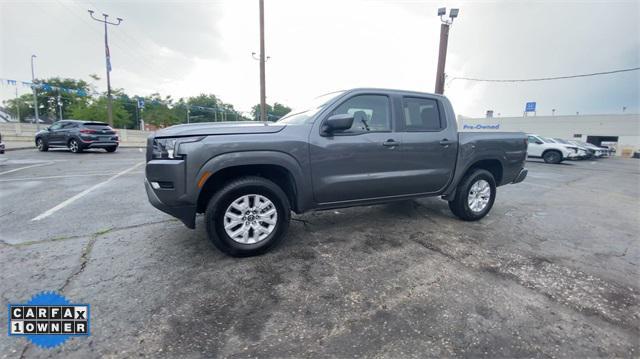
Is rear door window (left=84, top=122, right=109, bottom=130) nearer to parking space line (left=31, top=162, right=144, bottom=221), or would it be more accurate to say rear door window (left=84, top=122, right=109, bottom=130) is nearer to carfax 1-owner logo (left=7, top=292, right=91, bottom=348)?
parking space line (left=31, top=162, right=144, bottom=221)

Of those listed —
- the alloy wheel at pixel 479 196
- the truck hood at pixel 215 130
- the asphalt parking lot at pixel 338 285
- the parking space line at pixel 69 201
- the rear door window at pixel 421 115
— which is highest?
the rear door window at pixel 421 115

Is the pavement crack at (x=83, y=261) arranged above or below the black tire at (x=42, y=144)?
below

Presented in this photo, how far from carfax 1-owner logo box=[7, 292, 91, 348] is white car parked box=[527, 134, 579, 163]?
1850 cm

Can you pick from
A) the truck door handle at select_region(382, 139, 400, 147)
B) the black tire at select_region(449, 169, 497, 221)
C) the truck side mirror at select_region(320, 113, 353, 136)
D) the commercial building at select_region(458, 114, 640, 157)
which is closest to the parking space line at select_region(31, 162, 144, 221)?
the truck side mirror at select_region(320, 113, 353, 136)

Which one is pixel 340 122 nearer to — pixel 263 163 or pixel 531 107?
pixel 263 163

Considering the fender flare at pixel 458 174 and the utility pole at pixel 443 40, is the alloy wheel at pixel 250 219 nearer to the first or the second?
the fender flare at pixel 458 174

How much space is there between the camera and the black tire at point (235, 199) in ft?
9.54

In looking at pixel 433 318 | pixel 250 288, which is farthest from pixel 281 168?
pixel 433 318

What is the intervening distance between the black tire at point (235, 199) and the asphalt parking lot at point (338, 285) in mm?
161

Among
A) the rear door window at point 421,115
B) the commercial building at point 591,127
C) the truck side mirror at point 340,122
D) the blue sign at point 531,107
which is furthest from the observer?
the blue sign at point 531,107

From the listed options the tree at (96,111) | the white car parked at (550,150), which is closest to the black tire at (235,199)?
the white car parked at (550,150)

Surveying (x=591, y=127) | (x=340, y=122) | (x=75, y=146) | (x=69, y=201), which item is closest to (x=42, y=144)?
(x=75, y=146)

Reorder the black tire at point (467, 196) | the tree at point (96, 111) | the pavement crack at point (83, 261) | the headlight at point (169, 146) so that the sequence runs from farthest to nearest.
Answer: the tree at point (96, 111) → the black tire at point (467, 196) → the headlight at point (169, 146) → the pavement crack at point (83, 261)

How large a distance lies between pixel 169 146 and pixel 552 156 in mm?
19321
